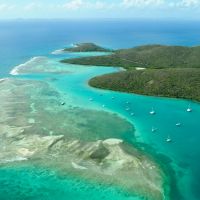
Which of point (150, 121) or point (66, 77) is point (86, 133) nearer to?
point (150, 121)

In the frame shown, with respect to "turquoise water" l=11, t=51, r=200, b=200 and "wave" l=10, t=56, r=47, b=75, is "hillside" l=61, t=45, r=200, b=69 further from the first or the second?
"turquoise water" l=11, t=51, r=200, b=200

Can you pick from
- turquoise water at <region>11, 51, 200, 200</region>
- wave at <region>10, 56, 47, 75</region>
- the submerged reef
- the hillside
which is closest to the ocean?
turquoise water at <region>11, 51, 200, 200</region>

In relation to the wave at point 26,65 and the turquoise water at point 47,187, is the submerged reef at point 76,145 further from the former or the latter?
the wave at point 26,65

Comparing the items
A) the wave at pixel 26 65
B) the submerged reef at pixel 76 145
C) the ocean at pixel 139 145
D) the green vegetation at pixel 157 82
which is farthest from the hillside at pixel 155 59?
the submerged reef at pixel 76 145

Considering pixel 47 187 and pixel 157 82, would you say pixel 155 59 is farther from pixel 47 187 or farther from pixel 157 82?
pixel 47 187

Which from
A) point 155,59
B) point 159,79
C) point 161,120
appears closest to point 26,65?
point 155,59

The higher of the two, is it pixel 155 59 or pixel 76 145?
pixel 155 59
